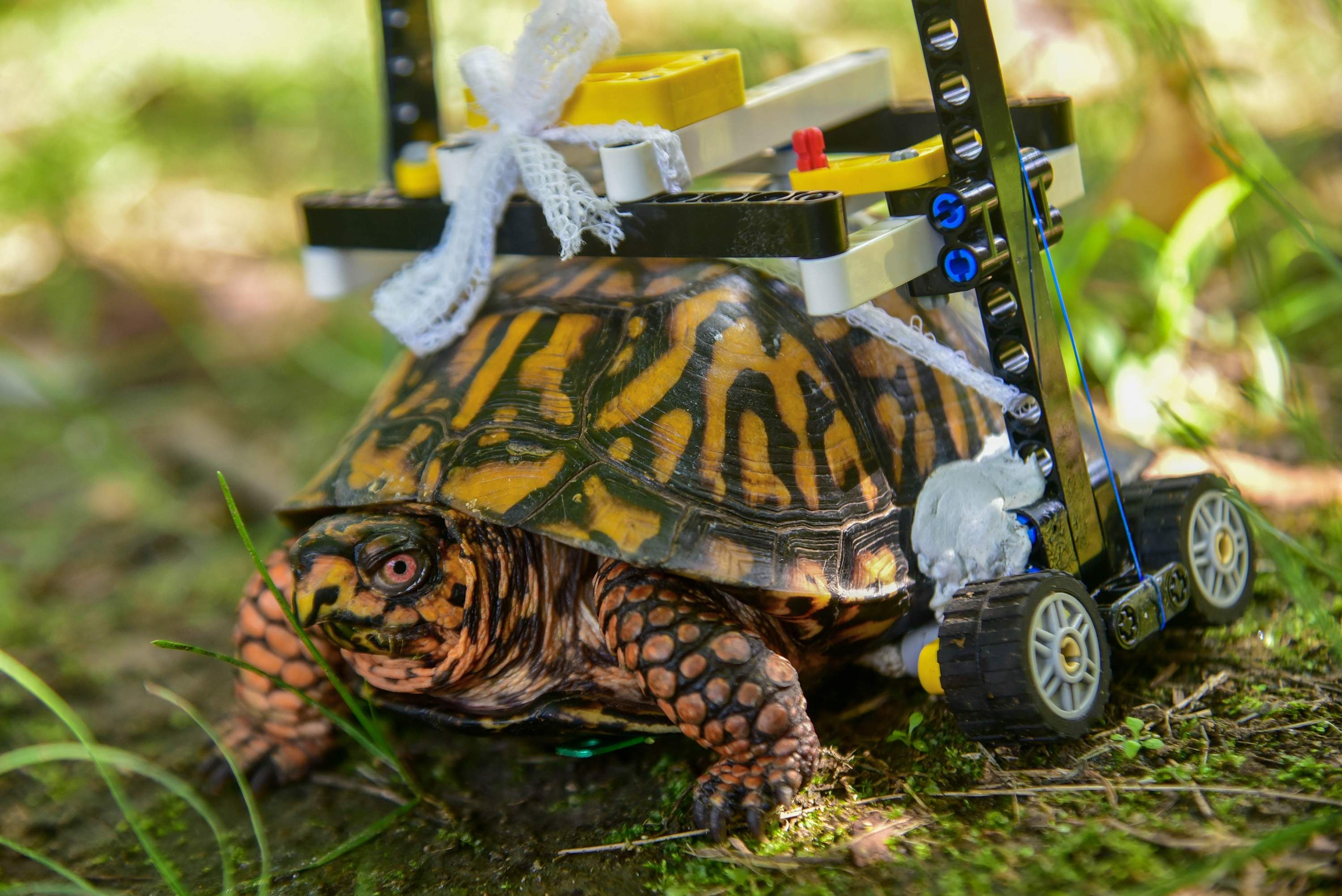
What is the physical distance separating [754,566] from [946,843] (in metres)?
0.45

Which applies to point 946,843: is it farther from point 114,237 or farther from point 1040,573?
point 114,237

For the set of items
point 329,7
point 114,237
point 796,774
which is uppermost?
point 329,7

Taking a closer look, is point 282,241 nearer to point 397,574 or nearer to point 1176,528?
point 397,574

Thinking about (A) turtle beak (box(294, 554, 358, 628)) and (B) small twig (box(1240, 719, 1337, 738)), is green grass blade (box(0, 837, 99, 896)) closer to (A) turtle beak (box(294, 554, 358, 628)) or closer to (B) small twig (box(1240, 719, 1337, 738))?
(A) turtle beak (box(294, 554, 358, 628))

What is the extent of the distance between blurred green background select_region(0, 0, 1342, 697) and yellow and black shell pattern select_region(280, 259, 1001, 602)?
1.56 feet

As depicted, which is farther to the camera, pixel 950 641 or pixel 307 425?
pixel 307 425

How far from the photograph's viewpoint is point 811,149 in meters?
1.54

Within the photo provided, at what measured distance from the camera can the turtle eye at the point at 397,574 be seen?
5.22 ft

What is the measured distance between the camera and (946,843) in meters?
1.42

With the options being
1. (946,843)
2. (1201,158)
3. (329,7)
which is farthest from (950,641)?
(329,7)

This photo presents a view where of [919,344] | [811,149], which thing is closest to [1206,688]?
[919,344]

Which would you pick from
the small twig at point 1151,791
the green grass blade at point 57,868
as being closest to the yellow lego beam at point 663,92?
the small twig at point 1151,791

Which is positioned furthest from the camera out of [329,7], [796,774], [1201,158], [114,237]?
[329,7]

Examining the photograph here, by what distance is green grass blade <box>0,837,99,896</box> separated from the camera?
5.09 ft
